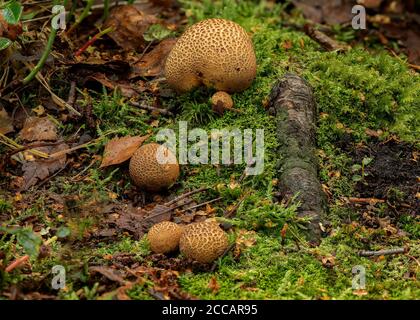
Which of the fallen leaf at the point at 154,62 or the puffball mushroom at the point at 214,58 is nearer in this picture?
the puffball mushroom at the point at 214,58

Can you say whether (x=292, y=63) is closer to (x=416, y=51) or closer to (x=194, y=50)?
(x=194, y=50)

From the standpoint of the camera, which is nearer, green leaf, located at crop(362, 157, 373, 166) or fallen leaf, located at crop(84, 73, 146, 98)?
green leaf, located at crop(362, 157, 373, 166)

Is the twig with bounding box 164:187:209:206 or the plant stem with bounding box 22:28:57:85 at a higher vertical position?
the plant stem with bounding box 22:28:57:85

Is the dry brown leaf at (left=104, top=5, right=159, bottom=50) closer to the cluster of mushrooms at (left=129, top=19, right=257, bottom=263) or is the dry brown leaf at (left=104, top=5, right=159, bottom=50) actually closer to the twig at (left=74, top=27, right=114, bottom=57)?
the twig at (left=74, top=27, right=114, bottom=57)

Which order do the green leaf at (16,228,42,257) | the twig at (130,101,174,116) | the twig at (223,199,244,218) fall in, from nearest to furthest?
the green leaf at (16,228,42,257)
the twig at (223,199,244,218)
the twig at (130,101,174,116)

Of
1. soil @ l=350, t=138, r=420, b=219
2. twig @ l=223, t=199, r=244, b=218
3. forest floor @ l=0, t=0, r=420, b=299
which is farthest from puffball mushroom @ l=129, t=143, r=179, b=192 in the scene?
soil @ l=350, t=138, r=420, b=219

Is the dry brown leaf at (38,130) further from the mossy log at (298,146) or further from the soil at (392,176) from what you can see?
the soil at (392,176)

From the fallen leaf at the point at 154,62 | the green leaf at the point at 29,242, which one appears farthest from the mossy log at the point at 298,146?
the green leaf at the point at 29,242
